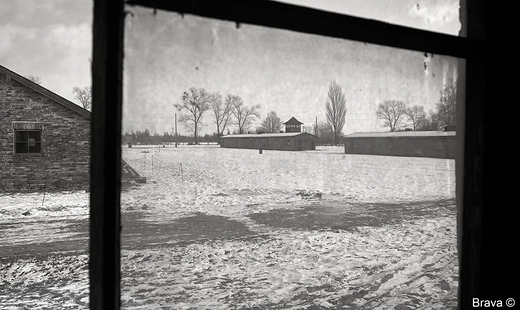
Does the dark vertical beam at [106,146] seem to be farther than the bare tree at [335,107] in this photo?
No

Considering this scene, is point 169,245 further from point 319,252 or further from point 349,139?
point 349,139

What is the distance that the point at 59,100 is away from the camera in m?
12.6

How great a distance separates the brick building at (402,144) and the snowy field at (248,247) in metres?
8.11

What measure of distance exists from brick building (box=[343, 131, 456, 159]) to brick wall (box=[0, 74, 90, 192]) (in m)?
15.4

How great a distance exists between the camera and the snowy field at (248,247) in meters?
4.05

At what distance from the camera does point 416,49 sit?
42.4 inches

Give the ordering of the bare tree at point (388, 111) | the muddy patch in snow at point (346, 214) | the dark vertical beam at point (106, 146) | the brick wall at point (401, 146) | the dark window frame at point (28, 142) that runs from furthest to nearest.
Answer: the brick wall at point (401, 146), the dark window frame at point (28, 142), the bare tree at point (388, 111), the muddy patch in snow at point (346, 214), the dark vertical beam at point (106, 146)

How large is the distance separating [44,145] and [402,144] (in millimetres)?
17758

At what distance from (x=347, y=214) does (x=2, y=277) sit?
6.42 meters

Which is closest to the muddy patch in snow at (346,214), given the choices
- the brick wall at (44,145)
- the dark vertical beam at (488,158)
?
the dark vertical beam at (488,158)

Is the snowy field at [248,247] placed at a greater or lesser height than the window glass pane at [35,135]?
lesser

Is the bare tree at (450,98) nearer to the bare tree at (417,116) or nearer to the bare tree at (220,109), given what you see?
the bare tree at (417,116)

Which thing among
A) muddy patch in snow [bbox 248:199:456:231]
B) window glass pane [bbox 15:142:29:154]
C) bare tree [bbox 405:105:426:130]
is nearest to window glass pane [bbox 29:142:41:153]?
window glass pane [bbox 15:142:29:154]

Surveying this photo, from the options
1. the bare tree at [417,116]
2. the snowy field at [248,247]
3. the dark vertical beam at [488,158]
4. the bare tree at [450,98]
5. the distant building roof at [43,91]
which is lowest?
the snowy field at [248,247]
